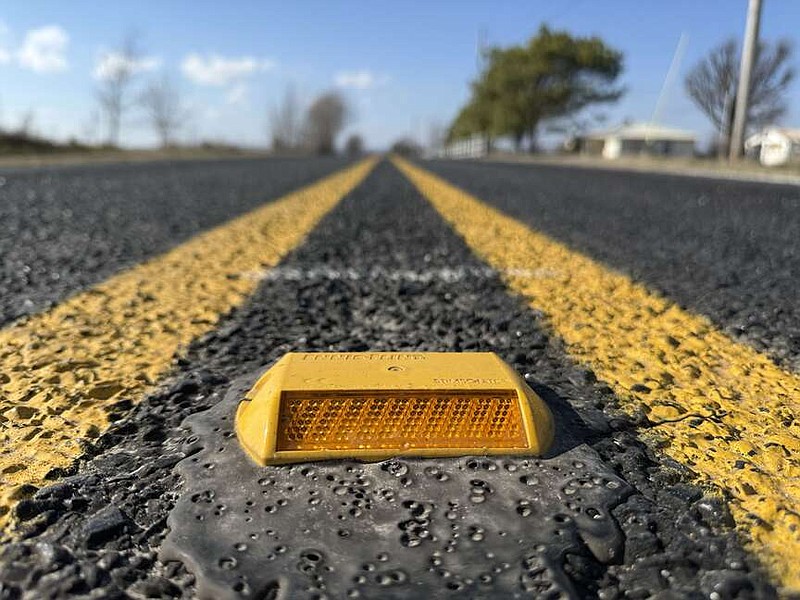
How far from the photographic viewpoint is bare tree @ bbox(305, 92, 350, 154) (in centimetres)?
11169

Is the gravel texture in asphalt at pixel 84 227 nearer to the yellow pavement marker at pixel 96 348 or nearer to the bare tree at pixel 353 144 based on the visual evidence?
the yellow pavement marker at pixel 96 348

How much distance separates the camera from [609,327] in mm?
2014

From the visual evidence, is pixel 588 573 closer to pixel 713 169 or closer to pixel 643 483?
pixel 643 483

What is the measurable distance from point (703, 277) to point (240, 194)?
559cm

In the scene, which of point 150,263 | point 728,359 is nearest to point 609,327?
point 728,359

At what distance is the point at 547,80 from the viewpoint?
5200 cm

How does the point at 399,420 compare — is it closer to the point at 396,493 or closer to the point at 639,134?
the point at 396,493

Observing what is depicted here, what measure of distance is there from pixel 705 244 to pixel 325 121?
11594cm

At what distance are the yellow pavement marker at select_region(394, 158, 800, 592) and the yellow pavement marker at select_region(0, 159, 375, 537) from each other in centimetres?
105

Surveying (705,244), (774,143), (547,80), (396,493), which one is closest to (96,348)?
(396,493)

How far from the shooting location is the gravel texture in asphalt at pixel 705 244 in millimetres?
2150

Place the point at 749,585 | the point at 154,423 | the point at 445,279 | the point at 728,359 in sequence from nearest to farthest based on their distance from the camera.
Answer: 1. the point at 749,585
2. the point at 154,423
3. the point at 728,359
4. the point at 445,279

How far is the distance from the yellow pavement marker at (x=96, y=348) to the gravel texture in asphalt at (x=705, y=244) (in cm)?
157

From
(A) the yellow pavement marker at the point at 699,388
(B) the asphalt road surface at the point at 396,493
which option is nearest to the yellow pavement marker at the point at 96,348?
(B) the asphalt road surface at the point at 396,493
